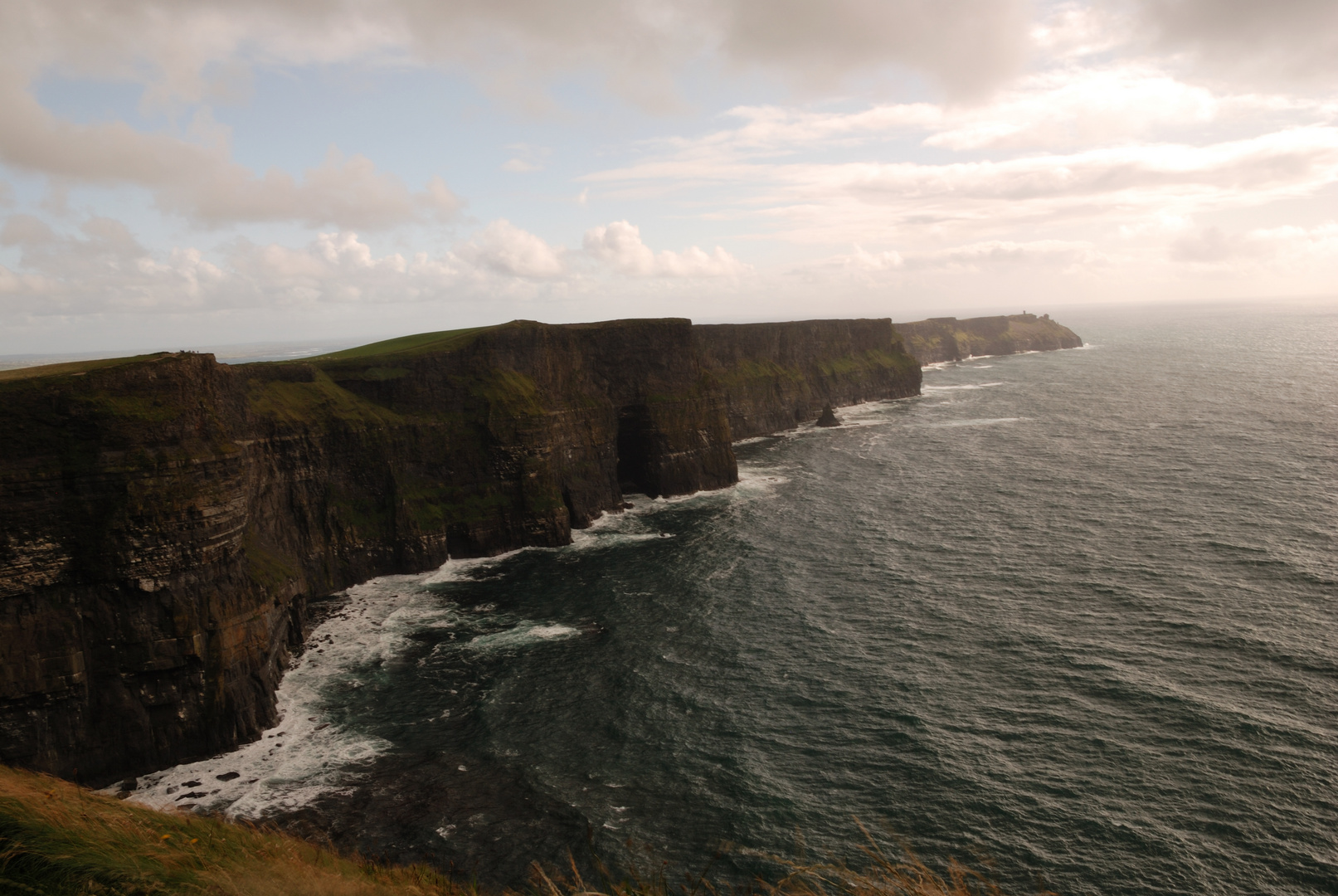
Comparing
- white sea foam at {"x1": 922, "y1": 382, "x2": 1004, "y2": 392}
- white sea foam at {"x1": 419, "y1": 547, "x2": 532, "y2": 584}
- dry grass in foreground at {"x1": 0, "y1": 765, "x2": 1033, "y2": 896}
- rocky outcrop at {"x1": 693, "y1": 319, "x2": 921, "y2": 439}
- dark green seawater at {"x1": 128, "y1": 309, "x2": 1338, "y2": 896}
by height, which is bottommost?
dark green seawater at {"x1": 128, "y1": 309, "x2": 1338, "y2": 896}

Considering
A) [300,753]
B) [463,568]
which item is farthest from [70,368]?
[463,568]

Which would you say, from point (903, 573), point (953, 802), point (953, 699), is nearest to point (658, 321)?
point (903, 573)

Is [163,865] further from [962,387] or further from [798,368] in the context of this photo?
[962,387]

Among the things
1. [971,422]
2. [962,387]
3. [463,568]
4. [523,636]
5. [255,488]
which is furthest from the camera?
[962,387]

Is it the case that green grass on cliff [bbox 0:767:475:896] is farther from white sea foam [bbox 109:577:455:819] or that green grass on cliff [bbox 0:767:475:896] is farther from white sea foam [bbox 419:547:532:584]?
white sea foam [bbox 419:547:532:584]

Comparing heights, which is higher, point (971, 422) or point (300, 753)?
point (971, 422)

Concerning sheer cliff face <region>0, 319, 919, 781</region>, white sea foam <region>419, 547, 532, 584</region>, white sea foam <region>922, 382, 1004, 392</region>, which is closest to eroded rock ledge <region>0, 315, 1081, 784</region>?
sheer cliff face <region>0, 319, 919, 781</region>

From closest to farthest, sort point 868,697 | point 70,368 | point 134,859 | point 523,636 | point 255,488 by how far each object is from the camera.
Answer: point 134,859, point 868,697, point 70,368, point 523,636, point 255,488
